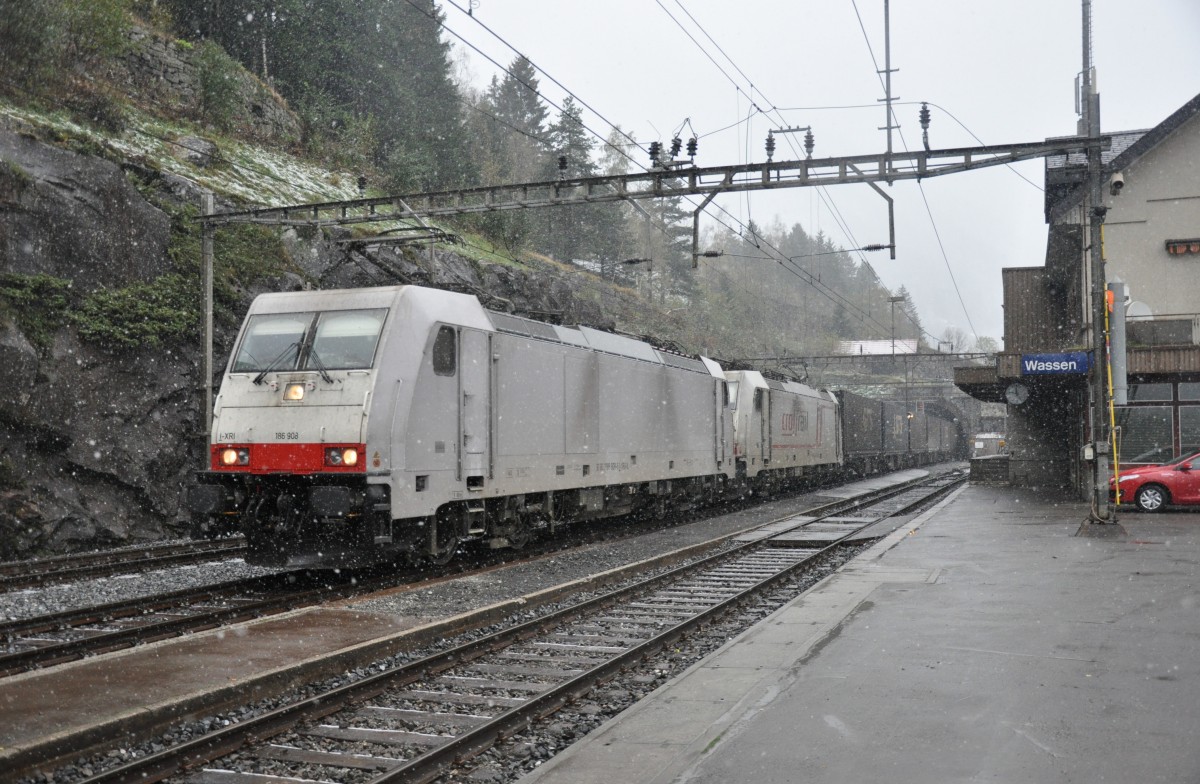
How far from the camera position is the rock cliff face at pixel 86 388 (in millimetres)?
15977

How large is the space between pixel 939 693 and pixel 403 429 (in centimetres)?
676

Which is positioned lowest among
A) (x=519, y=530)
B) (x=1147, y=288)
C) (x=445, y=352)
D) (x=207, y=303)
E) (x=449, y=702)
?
(x=449, y=702)

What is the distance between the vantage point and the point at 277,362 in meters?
12.0

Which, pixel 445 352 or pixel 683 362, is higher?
pixel 683 362

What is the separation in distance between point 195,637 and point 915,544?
425 inches

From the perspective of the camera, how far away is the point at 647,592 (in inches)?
471

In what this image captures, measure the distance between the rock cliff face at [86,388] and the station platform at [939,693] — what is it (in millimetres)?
7364

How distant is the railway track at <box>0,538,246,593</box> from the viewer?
12.2 m

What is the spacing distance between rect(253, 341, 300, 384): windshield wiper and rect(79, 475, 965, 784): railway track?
179 inches

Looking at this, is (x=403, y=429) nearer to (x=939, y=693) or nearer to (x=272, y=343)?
(x=272, y=343)

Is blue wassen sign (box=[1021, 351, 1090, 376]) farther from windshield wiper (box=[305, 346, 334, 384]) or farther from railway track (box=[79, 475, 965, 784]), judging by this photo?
windshield wiper (box=[305, 346, 334, 384])

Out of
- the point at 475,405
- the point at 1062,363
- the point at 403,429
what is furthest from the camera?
the point at 1062,363

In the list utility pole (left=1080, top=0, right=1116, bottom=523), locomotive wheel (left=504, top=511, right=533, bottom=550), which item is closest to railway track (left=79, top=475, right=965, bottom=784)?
locomotive wheel (left=504, top=511, right=533, bottom=550)

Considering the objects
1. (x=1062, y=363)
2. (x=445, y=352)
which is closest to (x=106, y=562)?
(x=445, y=352)
